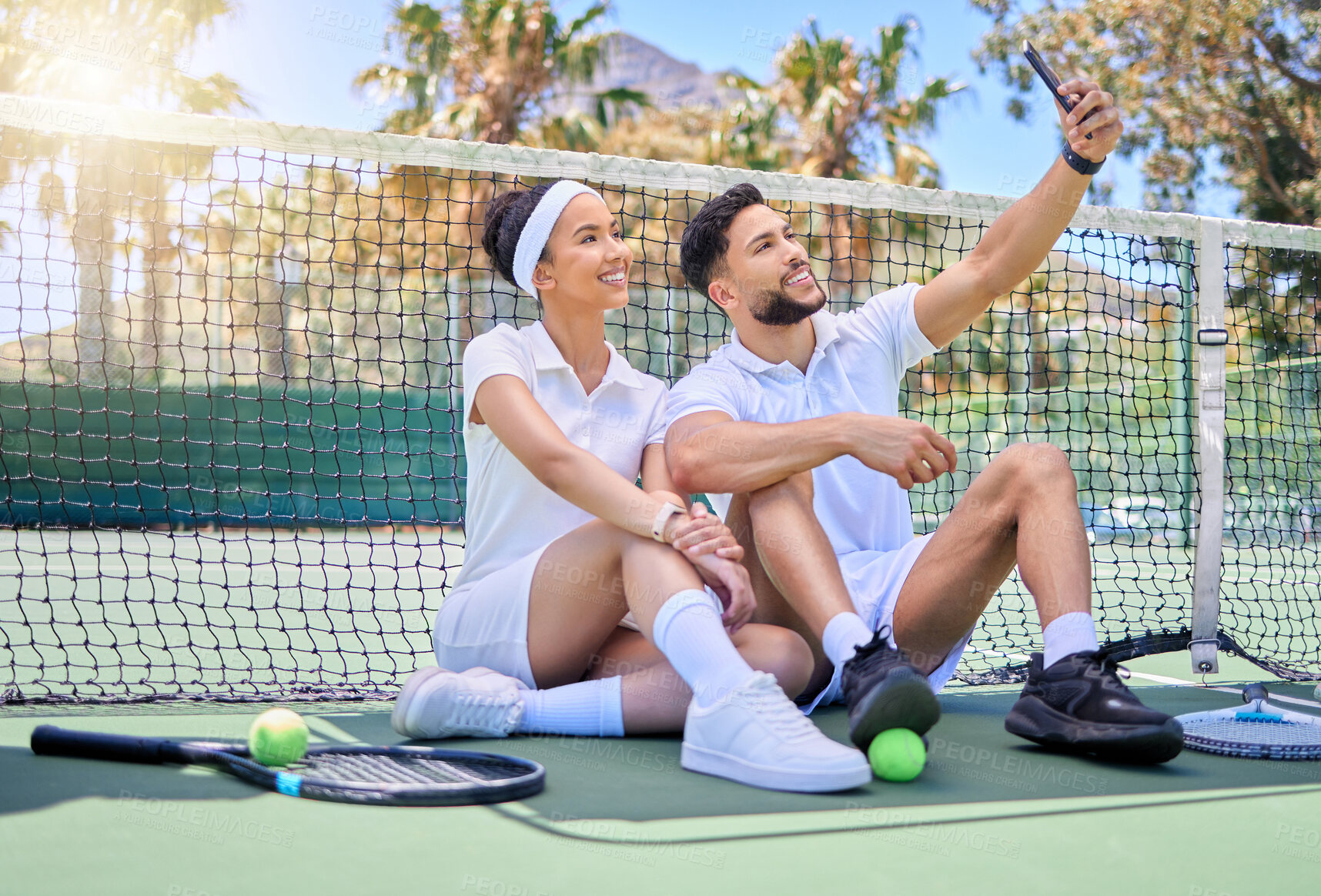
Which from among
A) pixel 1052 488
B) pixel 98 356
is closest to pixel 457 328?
pixel 98 356

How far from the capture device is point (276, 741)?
2.30 meters

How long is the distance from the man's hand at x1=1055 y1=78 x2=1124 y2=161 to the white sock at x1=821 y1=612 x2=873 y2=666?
134cm

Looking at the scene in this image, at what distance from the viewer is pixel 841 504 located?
319 centimetres

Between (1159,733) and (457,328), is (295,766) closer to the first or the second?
(1159,733)

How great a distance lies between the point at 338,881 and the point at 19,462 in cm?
1121

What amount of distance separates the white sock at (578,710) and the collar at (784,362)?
0.97 meters

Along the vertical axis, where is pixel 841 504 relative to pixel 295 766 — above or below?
above

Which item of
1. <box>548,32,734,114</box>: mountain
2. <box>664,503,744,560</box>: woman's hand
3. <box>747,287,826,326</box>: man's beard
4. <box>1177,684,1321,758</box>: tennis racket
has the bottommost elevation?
<box>1177,684,1321,758</box>: tennis racket

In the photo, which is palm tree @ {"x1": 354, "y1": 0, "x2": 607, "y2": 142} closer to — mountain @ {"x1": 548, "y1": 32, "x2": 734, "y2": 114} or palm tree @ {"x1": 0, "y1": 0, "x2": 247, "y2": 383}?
palm tree @ {"x1": 0, "y1": 0, "x2": 247, "y2": 383}

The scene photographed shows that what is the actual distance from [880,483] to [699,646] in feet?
3.42

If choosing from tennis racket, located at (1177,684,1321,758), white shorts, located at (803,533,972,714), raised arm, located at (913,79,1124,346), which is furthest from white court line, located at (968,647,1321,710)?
raised arm, located at (913,79,1124,346)

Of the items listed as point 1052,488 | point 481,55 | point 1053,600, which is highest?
point 481,55

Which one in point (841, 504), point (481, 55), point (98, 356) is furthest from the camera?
point (481, 55)

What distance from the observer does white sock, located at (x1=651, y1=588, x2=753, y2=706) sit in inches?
92.2
